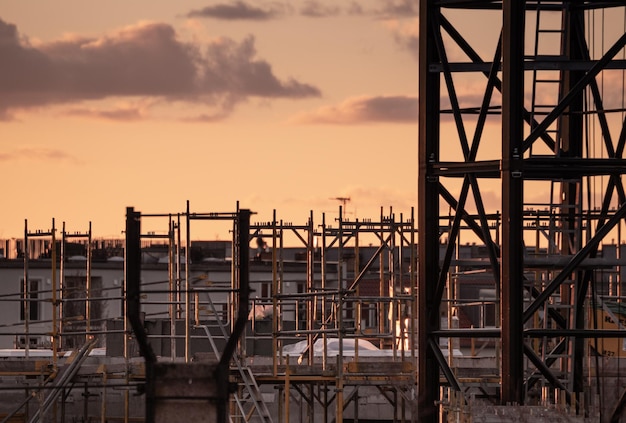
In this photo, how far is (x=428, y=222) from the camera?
27328mm

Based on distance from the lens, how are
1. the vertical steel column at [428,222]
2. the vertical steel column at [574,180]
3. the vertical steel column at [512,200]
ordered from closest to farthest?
the vertical steel column at [512,200] → the vertical steel column at [428,222] → the vertical steel column at [574,180]

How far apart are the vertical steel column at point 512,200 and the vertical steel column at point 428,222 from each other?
1.80 meters

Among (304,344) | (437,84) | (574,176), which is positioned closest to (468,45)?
(437,84)

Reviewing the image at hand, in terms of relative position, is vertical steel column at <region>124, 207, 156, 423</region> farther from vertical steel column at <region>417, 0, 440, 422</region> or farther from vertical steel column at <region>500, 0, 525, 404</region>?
vertical steel column at <region>417, 0, 440, 422</region>

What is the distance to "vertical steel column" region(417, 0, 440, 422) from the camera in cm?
2722

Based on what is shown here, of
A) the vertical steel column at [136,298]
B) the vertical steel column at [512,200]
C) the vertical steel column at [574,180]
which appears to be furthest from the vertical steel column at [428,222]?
the vertical steel column at [136,298]

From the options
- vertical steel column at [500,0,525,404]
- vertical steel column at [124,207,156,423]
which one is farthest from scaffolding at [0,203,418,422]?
vertical steel column at [500,0,525,404]

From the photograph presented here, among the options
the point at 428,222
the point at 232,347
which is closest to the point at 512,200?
the point at 428,222

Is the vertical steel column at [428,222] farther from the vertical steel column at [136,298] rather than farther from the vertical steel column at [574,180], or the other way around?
the vertical steel column at [136,298]

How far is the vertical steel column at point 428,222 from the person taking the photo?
27219 mm

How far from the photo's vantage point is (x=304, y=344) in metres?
47.7

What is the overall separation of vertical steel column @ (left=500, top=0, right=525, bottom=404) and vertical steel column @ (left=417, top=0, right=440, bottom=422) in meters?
1.80

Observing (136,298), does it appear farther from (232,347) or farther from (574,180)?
(574,180)

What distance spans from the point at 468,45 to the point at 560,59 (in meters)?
1.51
